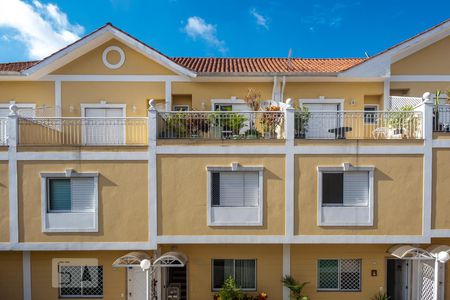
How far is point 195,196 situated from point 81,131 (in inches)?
185

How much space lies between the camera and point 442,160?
27.2ft

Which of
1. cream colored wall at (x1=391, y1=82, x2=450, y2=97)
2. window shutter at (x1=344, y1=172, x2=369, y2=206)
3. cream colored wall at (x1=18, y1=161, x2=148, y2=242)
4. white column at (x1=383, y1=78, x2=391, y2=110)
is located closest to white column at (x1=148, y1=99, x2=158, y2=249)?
cream colored wall at (x1=18, y1=161, x2=148, y2=242)

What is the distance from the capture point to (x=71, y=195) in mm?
8539

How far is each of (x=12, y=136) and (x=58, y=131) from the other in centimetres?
130

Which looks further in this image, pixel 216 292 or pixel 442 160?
pixel 216 292

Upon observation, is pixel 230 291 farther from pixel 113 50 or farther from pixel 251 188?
pixel 113 50

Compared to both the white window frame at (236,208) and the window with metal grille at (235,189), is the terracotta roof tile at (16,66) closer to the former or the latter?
the white window frame at (236,208)

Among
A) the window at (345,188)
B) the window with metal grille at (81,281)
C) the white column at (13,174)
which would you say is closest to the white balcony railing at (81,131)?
the white column at (13,174)

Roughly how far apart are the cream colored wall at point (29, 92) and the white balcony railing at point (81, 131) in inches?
95.3

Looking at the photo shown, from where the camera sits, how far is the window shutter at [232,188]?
8500 millimetres

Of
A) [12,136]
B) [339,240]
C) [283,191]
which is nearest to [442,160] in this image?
[339,240]

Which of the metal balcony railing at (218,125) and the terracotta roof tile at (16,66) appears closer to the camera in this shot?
the metal balcony railing at (218,125)

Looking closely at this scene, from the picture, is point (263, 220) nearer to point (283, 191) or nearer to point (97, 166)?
point (283, 191)

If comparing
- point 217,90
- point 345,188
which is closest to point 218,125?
point 217,90
